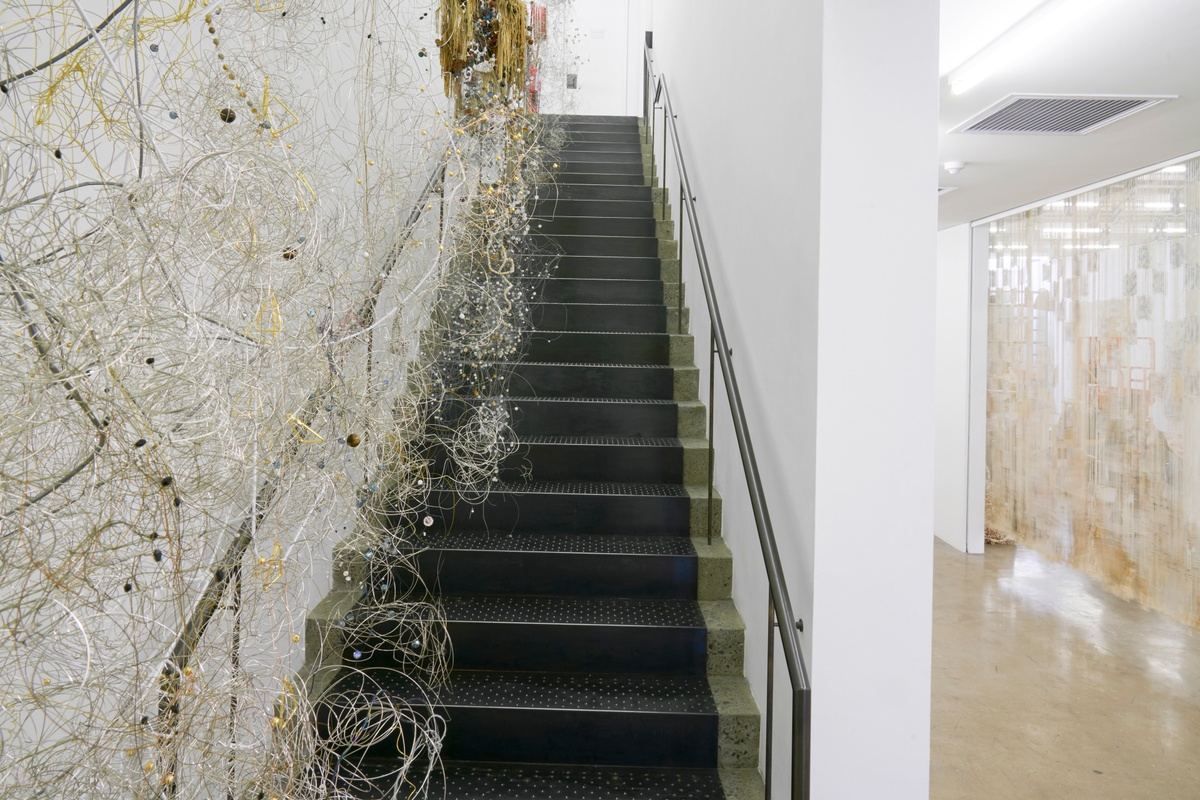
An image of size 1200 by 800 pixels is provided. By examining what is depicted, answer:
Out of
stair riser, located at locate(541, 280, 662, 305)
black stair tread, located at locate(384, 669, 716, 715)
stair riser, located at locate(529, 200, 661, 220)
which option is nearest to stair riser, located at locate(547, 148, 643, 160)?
stair riser, located at locate(529, 200, 661, 220)

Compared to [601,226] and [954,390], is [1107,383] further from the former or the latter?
[601,226]

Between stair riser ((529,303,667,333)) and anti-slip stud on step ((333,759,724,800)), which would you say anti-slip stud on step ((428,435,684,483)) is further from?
anti-slip stud on step ((333,759,724,800))

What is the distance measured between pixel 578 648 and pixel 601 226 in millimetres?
2754

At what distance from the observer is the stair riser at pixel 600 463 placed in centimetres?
294

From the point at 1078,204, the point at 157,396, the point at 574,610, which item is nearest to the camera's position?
the point at 157,396

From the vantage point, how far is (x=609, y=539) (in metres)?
2.71

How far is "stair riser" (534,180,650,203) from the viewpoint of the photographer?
14.8 ft

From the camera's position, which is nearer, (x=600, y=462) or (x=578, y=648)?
(x=578, y=648)

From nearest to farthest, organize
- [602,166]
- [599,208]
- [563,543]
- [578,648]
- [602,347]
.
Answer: [578,648] < [563,543] < [602,347] < [599,208] < [602,166]

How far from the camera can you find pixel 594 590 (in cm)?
254

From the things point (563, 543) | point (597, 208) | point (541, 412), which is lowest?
point (563, 543)

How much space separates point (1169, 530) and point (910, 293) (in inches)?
168

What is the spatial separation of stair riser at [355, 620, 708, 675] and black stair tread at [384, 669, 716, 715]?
0.03 m

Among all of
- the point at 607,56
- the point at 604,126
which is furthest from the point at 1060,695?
the point at 607,56
